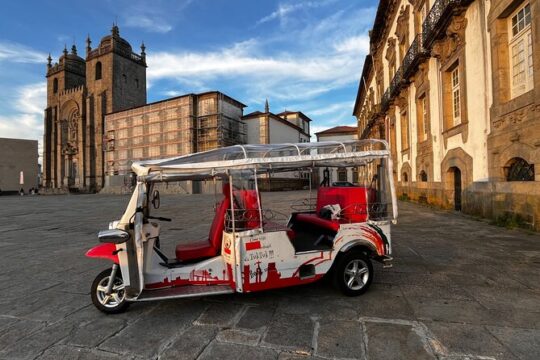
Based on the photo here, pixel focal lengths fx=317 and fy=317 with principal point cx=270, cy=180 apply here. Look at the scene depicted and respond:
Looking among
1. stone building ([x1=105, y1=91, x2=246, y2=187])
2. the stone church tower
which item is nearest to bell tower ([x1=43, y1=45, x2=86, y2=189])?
the stone church tower

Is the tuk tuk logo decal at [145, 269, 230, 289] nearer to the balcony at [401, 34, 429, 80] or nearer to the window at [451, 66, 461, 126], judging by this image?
the window at [451, 66, 461, 126]

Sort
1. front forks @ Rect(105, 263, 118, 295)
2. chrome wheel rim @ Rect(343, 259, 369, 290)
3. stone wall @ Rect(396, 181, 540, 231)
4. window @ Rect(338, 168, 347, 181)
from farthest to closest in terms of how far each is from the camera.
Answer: stone wall @ Rect(396, 181, 540, 231), window @ Rect(338, 168, 347, 181), chrome wheel rim @ Rect(343, 259, 369, 290), front forks @ Rect(105, 263, 118, 295)

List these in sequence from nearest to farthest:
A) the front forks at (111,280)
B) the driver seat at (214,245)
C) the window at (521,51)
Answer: the front forks at (111,280)
the driver seat at (214,245)
the window at (521,51)

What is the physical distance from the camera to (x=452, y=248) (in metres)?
7.37

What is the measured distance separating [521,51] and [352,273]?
979 cm

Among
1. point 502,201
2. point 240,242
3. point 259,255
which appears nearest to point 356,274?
point 259,255

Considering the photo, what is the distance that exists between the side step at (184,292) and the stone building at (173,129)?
48.8 meters

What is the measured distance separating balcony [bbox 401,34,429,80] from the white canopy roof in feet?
48.4

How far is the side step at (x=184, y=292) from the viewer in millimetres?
3803

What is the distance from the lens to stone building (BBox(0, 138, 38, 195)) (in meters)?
72.5

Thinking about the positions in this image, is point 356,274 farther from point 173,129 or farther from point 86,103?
point 86,103

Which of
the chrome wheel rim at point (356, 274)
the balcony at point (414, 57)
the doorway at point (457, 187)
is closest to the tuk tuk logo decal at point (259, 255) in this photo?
the chrome wheel rim at point (356, 274)

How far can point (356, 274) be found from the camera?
4.63 meters

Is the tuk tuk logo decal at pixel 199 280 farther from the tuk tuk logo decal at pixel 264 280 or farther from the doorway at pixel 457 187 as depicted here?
the doorway at pixel 457 187
